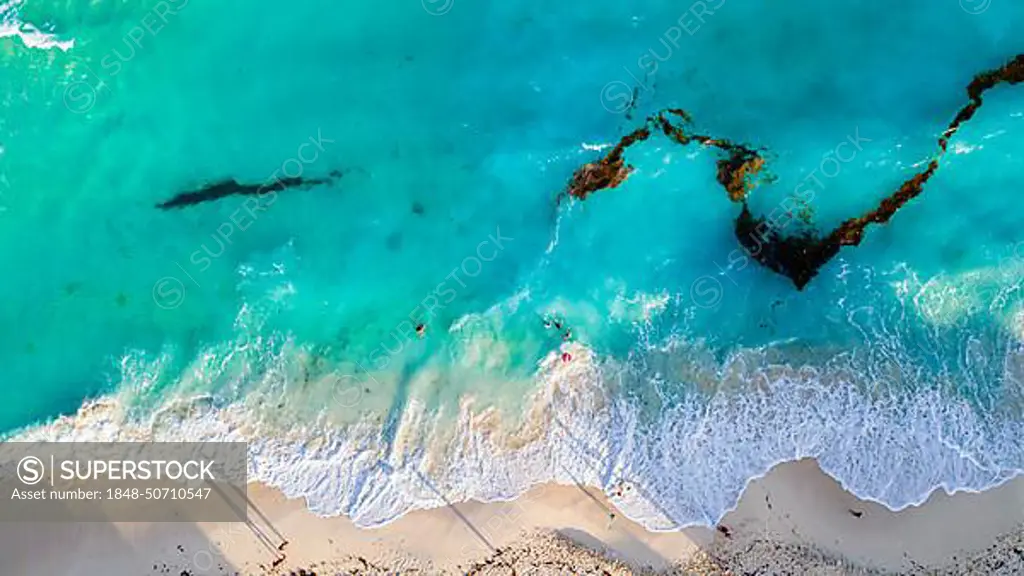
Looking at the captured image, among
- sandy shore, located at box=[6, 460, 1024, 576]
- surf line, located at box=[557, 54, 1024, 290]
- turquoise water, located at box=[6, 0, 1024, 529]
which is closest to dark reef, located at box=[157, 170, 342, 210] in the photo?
turquoise water, located at box=[6, 0, 1024, 529]

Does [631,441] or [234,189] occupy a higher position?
[234,189]

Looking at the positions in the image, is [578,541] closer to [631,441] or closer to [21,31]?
[631,441]

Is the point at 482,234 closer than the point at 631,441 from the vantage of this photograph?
No

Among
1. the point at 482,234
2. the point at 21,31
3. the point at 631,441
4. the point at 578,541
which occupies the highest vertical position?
the point at 21,31

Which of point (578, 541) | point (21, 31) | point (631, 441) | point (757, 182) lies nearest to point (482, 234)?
point (631, 441)

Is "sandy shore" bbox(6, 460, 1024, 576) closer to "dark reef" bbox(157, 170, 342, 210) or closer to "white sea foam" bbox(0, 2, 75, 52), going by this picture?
"dark reef" bbox(157, 170, 342, 210)

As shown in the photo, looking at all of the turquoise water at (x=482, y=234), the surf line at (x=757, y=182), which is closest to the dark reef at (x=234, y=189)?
the turquoise water at (x=482, y=234)
